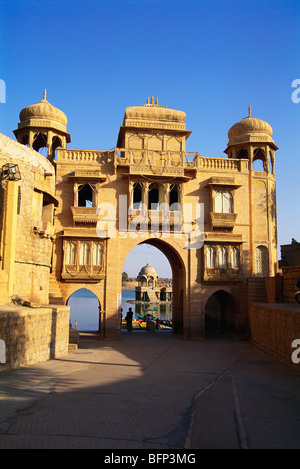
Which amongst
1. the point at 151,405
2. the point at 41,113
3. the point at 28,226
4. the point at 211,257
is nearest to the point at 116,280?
the point at 211,257

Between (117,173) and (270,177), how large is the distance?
30.4 feet

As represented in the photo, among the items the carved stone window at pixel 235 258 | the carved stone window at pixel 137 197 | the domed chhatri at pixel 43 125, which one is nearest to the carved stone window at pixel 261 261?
the carved stone window at pixel 235 258

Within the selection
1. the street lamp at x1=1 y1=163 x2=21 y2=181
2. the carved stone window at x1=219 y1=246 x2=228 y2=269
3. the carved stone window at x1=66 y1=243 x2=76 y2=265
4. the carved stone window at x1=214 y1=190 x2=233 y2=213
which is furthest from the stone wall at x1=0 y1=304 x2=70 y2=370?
the carved stone window at x1=214 y1=190 x2=233 y2=213

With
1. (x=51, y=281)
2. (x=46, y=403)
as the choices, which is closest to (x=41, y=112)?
(x=51, y=281)

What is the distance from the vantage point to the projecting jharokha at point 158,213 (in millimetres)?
21672

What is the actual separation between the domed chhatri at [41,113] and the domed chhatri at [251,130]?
10.8m

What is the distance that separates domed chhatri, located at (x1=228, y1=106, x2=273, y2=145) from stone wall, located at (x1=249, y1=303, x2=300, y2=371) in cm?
1154

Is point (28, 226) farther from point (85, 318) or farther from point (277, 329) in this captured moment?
point (85, 318)

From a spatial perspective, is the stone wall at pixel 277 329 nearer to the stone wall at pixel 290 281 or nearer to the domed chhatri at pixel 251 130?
the stone wall at pixel 290 281

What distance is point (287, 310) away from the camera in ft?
42.1

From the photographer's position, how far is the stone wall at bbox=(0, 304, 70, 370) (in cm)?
1127

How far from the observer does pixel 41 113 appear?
77.0ft

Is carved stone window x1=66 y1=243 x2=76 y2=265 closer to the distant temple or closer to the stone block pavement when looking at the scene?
the stone block pavement
